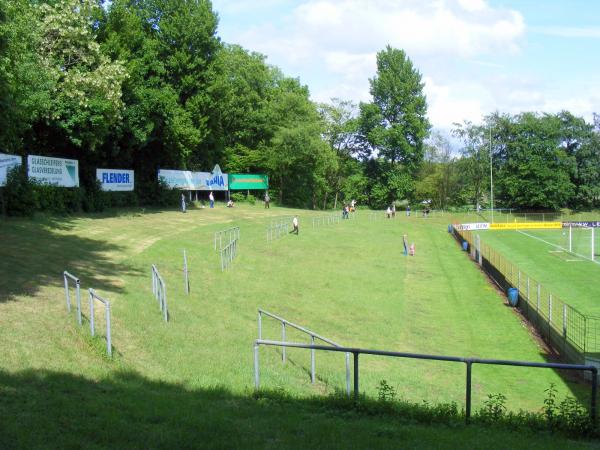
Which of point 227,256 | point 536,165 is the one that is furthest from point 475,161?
point 227,256

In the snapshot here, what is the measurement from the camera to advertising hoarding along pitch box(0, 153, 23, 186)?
2712 cm

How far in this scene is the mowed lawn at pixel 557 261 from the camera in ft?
91.5

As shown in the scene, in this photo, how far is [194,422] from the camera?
24.2 feet

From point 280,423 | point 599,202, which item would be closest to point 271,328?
point 280,423

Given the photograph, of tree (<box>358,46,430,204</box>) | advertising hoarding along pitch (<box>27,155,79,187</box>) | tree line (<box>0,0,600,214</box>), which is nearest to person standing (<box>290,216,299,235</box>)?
tree line (<box>0,0,600,214</box>)

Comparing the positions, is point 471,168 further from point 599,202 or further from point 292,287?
point 292,287

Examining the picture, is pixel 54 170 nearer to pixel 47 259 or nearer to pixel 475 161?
pixel 47 259

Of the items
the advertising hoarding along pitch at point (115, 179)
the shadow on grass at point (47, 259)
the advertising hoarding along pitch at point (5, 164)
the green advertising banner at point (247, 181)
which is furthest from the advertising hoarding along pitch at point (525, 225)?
the advertising hoarding along pitch at point (5, 164)

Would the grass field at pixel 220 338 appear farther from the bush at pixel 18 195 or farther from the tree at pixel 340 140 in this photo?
the tree at pixel 340 140

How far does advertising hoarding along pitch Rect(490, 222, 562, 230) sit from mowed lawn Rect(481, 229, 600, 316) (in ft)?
9.10

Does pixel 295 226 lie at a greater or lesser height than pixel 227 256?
greater

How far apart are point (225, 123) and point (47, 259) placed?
53.5 meters

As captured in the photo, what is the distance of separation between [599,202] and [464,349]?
81.1 meters

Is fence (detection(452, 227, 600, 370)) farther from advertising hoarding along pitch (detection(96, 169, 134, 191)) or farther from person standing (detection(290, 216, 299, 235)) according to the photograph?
advertising hoarding along pitch (detection(96, 169, 134, 191))
